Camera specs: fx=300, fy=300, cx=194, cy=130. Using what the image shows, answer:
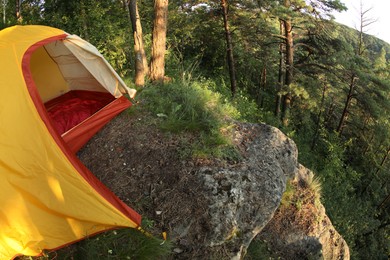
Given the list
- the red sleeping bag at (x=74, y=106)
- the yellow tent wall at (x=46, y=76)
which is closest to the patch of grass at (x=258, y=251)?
the red sleeping bag at (x=74, y=106)

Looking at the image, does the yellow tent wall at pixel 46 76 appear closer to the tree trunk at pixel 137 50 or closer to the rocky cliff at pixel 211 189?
the tree trunk at pixel 137 50

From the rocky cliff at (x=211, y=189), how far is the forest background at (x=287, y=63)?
346 centimetres

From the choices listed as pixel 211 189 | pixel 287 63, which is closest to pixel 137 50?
pixel 211 189

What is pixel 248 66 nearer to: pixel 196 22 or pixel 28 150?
pixel 196 22

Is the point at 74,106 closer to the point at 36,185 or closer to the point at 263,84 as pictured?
the point at 36,185

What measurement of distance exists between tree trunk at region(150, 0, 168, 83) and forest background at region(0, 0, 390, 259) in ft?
5.72

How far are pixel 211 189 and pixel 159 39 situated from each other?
359cm

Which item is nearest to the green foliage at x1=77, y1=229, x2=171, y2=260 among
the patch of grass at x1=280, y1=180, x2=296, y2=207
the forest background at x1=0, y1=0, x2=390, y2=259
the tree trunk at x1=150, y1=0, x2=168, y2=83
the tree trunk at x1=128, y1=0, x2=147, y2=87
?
the patch of grass at x1=280, y1=180, x2=296, y2=207

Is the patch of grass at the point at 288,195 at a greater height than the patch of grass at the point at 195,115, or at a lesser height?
lesser

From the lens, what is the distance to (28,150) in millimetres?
3029

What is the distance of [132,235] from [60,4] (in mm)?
7939

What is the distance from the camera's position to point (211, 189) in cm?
398

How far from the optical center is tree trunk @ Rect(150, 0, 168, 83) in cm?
604

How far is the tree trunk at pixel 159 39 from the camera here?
19.8ft
